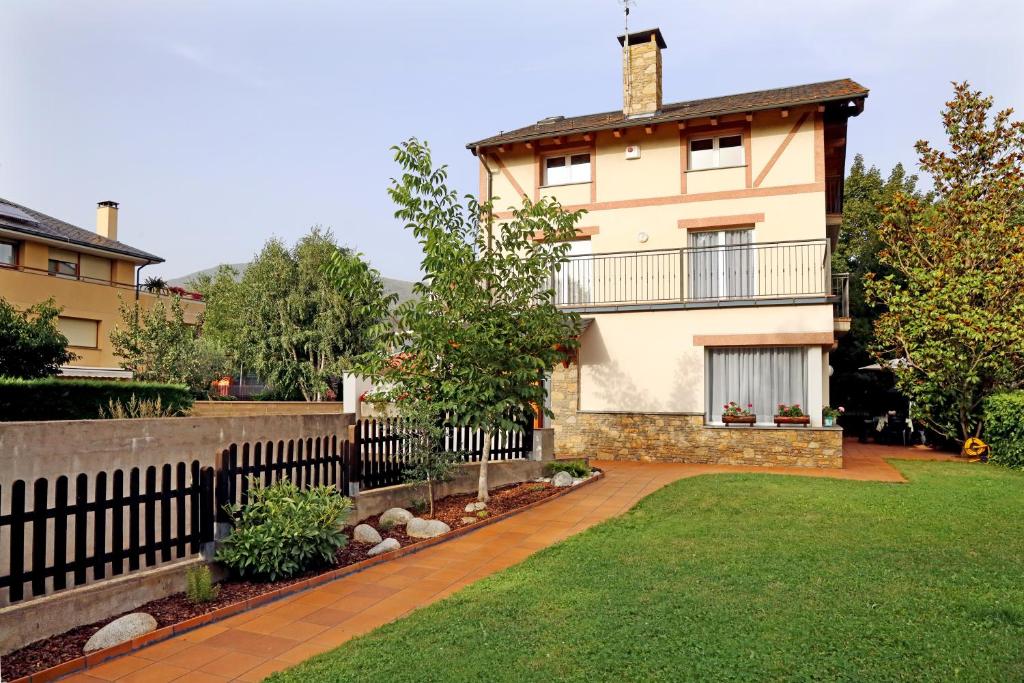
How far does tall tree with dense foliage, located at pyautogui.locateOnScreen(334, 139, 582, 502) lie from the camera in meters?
8.55

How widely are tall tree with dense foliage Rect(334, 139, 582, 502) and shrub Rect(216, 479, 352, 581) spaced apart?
2.56 metres

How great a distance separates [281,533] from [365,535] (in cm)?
133

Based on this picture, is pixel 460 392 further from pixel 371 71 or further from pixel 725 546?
pixel 371 71

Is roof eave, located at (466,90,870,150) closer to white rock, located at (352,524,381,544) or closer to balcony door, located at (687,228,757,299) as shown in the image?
balcony door, located at (687,228,757,299)

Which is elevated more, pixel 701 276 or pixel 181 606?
pixel 701 276

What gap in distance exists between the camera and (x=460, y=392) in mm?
A: 8633

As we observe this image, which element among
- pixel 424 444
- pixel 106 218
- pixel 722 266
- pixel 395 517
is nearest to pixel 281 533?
pixel 395 517

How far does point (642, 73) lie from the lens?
1758cm

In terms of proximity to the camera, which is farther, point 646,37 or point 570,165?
point 646,37

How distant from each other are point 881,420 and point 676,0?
1322cm

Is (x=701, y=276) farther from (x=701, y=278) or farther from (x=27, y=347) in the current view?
(x=27, y=347)

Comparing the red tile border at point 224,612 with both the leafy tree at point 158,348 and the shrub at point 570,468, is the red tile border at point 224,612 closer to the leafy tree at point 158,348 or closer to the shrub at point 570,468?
the shrub at point 570,468

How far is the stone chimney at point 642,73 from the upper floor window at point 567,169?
208cm

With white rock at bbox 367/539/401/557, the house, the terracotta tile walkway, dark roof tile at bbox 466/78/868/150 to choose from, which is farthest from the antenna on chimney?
white rock at bbox 367/539/401/557
